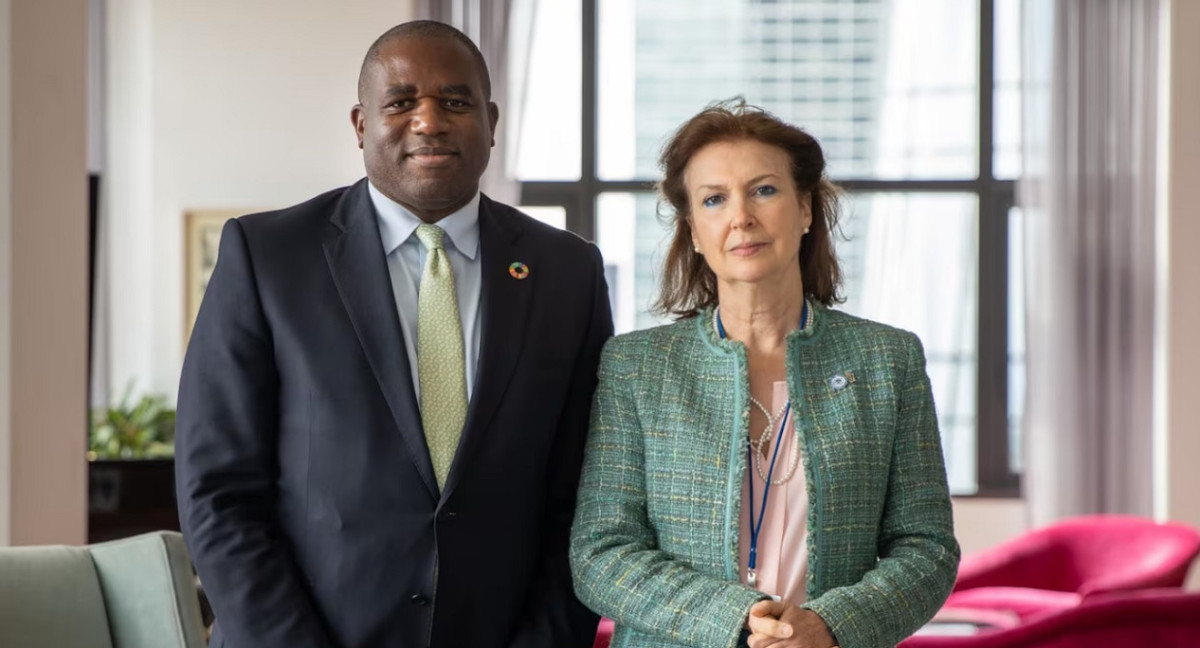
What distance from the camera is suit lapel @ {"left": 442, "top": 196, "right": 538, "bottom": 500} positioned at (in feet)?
6.72

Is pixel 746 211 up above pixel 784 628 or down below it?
above

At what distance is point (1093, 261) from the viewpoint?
691 centimetres

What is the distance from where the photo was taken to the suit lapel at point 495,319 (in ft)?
6.72

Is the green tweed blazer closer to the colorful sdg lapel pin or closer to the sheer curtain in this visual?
the colorful sdg lapel pin

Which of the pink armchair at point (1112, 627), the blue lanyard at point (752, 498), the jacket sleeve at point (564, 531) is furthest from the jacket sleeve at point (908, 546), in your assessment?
the pink armchair at point (1112, 627)

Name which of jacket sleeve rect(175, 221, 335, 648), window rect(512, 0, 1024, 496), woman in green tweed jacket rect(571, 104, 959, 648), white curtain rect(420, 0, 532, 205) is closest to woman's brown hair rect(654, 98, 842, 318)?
woman in green tweed jacket rect(571, 104, 959, 648)

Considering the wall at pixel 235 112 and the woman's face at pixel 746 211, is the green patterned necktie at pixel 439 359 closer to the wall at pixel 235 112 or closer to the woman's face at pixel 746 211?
the woman's face at pixel 746 211

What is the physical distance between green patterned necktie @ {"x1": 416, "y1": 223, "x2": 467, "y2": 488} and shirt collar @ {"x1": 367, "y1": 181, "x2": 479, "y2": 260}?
32 mm

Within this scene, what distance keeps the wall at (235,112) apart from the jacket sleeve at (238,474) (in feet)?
16.0

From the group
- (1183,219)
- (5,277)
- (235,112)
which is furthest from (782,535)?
(235,112)

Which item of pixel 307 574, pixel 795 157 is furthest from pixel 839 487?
pixel 307 574

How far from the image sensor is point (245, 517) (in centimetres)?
203

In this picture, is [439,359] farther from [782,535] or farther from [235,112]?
[235,112]

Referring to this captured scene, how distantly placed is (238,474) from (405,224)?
47 centimetres
